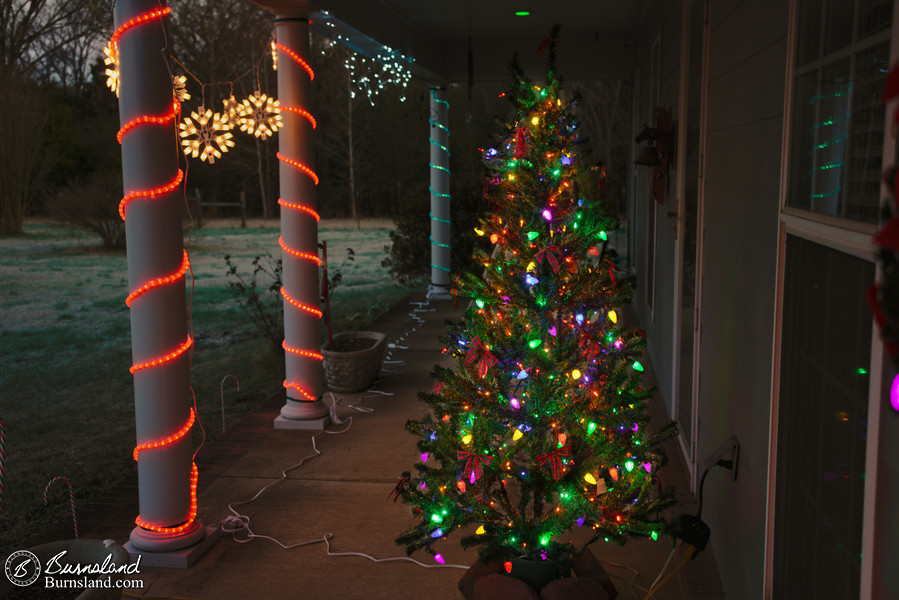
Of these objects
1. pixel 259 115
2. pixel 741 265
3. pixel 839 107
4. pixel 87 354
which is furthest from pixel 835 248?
pixel 87 354

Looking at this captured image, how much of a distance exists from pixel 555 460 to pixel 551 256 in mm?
725

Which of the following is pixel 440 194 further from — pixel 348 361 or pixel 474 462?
pixel 474 462

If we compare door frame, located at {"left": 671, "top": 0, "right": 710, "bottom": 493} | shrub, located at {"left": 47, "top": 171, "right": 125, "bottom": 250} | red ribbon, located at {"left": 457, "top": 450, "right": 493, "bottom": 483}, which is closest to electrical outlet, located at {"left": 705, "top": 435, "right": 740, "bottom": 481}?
red ribbon, located at {"left": 457, "top": 450, "right": 493, "bottom": 483}

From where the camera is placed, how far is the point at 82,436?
19.9 ft

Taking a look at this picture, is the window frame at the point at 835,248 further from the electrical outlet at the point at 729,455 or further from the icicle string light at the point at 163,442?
the icicle string light at the point at 163,442

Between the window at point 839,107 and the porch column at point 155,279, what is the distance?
2.47 m

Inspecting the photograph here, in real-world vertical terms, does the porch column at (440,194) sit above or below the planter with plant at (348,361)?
above

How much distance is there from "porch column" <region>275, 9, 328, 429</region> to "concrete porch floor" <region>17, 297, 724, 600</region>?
28cm

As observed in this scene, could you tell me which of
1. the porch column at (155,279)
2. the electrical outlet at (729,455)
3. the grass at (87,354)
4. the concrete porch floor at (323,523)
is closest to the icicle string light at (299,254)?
the concrete porch floor at (323,523)

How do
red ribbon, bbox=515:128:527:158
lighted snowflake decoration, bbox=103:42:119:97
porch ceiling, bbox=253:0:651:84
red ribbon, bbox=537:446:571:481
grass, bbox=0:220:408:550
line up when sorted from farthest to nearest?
porch ceiling, bbox=253:0:651:84
grass, bbox=0:220:408:550
lighted snowflake decoration, bbox=103:42:119:97
red ribbon, bbox=515:128:527:158
red ribbon, bbox=537:446:571:481

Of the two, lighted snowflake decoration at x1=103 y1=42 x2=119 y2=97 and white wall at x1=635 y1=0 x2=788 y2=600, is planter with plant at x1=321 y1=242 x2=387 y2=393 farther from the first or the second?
white wall at x1=635 y1=0 x2=788 y2=600

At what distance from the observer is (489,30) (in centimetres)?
925

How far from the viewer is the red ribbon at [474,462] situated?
2.81 meters

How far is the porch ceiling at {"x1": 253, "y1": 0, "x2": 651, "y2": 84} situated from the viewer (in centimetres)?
677
